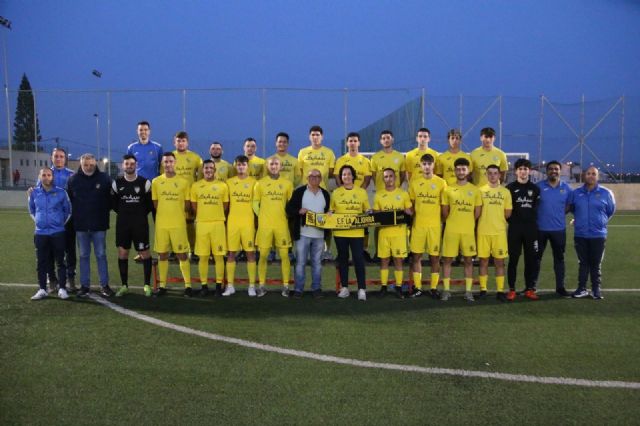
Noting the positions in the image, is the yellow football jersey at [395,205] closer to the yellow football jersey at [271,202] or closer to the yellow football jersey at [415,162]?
the yellow football jersey at [271,202]

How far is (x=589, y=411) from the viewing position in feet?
10.7

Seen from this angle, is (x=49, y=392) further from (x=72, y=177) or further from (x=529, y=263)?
(x=529, y=263)

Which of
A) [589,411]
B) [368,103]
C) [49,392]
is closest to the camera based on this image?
[589,411]

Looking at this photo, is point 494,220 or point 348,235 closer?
point 494,220

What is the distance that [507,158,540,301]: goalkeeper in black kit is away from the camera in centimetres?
641

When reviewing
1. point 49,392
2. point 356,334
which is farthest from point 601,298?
point 49,392

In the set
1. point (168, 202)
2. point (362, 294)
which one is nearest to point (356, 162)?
point (362, 294)

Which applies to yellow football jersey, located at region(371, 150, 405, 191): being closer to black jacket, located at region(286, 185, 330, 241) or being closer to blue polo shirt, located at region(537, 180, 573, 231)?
black jacket, located at region(286, 185, 330, 241)

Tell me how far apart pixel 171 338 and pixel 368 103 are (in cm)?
1642

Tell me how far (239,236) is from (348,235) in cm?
144

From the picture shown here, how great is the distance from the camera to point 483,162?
7.65 m

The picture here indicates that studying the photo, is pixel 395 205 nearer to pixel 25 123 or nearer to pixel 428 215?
pixel 428 215

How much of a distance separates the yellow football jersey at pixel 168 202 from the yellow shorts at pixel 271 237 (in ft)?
3.35

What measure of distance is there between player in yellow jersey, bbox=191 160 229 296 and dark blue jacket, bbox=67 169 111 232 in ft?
3.71
